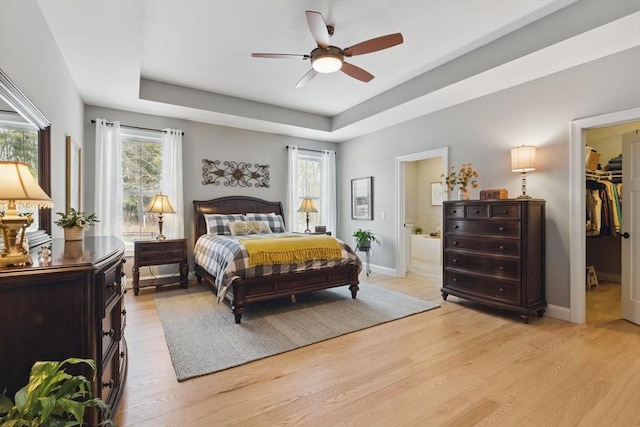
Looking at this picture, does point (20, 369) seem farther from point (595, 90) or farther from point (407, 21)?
point (595, 90)

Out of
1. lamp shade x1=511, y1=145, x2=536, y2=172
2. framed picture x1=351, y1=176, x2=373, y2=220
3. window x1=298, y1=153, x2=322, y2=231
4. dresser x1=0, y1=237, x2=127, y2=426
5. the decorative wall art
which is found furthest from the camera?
window x1=298, y1=153, x2=322, y2=231

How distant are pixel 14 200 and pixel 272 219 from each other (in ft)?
13.9

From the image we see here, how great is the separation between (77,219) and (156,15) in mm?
1979

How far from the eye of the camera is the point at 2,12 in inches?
64.6

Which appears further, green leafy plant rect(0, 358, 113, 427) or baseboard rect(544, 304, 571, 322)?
baseboard rect(544, 304, 571, 322)

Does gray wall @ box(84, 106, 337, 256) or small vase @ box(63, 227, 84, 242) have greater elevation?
gray wall @ box(84, 106, 337, 256)

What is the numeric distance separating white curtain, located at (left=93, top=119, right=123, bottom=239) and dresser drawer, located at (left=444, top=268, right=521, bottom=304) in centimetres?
479

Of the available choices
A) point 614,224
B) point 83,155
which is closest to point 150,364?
point 83,155

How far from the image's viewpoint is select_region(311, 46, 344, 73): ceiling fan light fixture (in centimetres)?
282

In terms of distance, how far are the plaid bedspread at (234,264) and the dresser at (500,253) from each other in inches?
52.8

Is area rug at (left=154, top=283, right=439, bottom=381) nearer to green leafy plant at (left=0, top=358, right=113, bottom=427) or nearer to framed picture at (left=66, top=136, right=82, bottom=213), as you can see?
green leafy plant at (left=0, top=358, right=113, bottom=427)

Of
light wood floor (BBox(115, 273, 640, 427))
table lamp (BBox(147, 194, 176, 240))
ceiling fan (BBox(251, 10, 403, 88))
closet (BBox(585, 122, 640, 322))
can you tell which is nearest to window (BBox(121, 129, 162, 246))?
table lamp (BBox(147, 194, 176, 240))

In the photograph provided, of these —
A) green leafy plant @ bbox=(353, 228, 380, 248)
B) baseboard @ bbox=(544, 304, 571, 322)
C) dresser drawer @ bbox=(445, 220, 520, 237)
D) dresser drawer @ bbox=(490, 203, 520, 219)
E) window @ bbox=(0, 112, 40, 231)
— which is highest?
window @ bbox=(0, 112, 40, 231)

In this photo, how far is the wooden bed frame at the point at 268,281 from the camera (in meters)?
3.25
